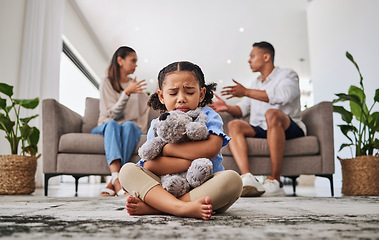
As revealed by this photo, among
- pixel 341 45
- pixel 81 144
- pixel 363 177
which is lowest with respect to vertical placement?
pixel 363 177

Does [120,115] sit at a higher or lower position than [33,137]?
higher

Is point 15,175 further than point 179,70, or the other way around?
point 15,175

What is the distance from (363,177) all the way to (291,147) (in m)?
0.51

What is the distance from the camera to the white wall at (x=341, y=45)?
3.55 meters

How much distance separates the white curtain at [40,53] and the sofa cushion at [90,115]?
3.75 ft

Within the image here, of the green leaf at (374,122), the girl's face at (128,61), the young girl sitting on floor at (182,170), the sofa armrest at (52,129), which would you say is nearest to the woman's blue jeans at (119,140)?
the sofa armrest at (52,129)

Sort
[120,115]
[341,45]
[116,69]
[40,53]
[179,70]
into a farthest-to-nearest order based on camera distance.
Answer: [341,45], [40,53], [116,69], [120,115], [179,70]

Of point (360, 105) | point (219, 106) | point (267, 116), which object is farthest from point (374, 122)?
point (219, 106)

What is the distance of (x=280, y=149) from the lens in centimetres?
224

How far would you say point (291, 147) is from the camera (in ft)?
7.63

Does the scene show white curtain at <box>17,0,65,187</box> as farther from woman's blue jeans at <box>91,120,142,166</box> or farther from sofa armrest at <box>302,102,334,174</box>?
sofa armrest at <box>302,102,334,174</box>

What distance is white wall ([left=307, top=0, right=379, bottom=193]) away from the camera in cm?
355

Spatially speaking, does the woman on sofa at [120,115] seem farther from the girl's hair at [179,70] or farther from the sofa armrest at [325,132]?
the sofa armrest at [325,132]

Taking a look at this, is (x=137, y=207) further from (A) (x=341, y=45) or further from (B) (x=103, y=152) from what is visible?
(A) (x=341, y=45)
